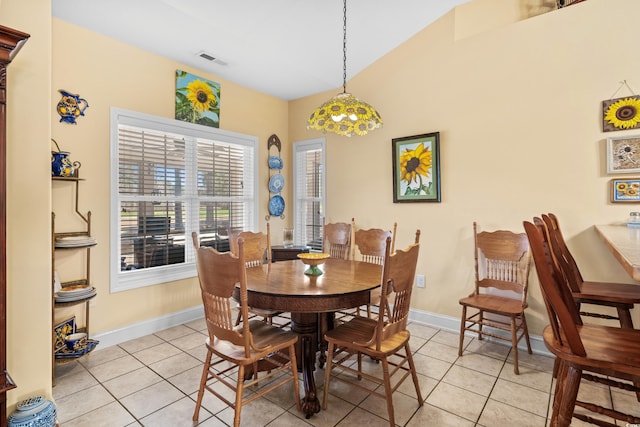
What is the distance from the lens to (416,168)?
3527mm

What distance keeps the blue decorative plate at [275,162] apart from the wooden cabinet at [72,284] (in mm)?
2272

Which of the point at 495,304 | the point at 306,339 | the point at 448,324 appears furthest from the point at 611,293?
the point at 306,339

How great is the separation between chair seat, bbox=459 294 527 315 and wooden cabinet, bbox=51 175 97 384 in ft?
10.3

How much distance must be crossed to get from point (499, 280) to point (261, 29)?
325 cm

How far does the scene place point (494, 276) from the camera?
3023 millimetres

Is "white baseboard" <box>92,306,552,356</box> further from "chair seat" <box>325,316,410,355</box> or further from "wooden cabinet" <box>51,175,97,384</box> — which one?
"chair seat" <box>325,316,410,355</box>

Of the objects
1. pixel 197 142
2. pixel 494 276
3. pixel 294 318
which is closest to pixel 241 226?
pixel 197 142

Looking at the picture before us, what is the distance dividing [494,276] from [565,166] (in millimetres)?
1123

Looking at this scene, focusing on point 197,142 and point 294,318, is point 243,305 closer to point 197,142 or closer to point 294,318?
point 294,318

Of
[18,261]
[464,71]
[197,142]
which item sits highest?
[464,71]

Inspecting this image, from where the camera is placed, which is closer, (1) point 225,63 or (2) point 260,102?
(1) point 225,63

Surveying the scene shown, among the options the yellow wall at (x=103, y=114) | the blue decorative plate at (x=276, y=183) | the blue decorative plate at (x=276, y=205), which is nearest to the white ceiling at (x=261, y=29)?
the yellow wall at (x=103, y=114)

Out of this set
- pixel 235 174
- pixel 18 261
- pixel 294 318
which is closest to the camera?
pixel 18 261

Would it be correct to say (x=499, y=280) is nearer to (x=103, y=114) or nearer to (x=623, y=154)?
(x=623, y=154)
